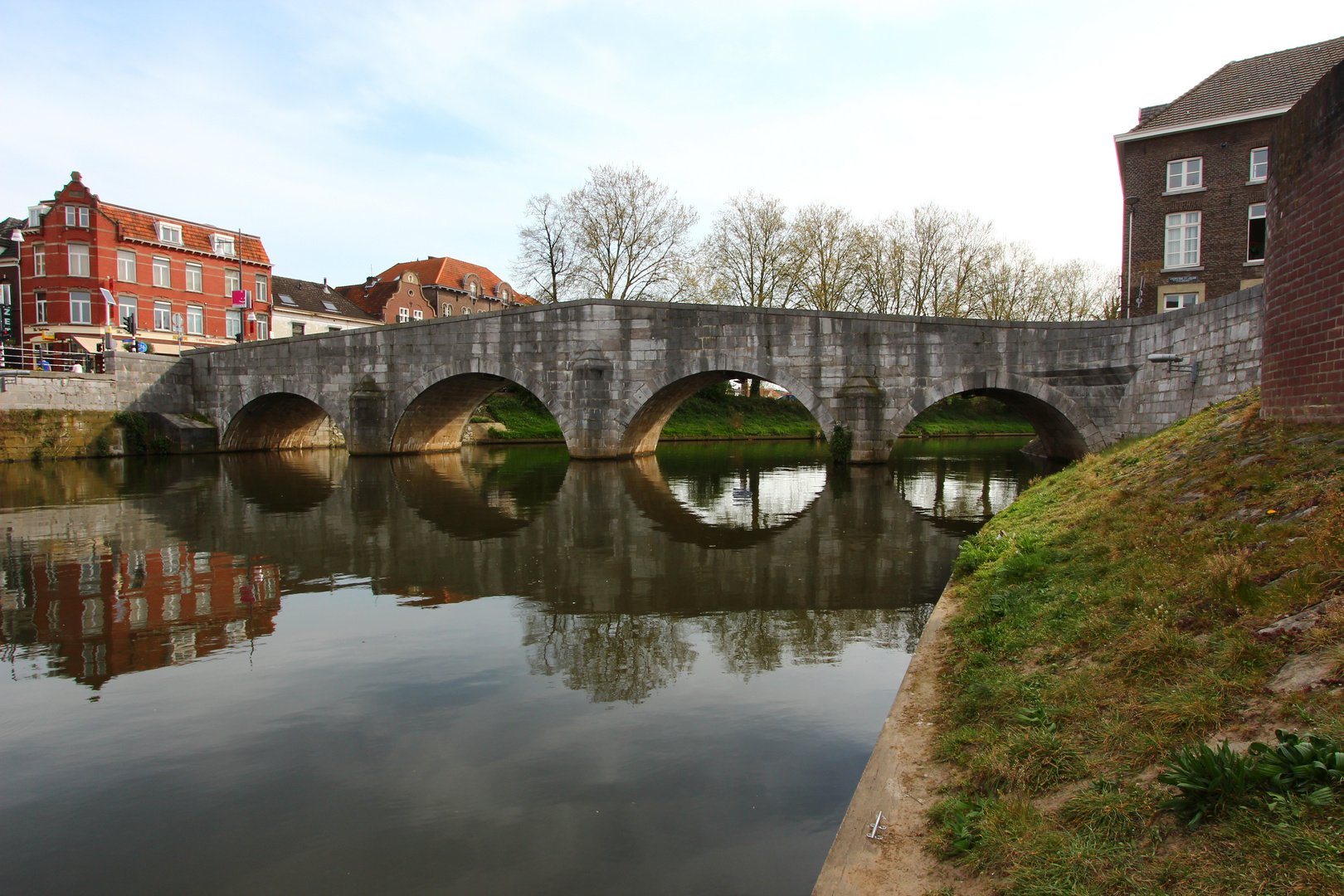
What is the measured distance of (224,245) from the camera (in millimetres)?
38812

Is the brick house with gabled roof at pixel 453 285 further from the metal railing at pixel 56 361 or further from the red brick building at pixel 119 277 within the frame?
the metal railing at pixel 56 361

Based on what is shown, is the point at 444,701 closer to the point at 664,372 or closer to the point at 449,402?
the point at 664,372

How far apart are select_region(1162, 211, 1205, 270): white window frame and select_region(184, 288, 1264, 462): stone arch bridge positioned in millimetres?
6830

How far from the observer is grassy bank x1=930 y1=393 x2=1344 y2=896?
2.19m

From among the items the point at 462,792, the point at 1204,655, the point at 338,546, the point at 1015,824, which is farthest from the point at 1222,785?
the point at 338,546

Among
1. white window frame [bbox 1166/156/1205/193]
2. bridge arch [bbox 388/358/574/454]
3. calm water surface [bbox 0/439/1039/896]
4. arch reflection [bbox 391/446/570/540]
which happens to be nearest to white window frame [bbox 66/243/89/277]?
bridge arch [bbox 388/358/574/454]

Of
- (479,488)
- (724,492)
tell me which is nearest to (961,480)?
(724,492)

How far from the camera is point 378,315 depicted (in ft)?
162

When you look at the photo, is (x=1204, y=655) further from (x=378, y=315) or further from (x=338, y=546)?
(x=378, y=315)

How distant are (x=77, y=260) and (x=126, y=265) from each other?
5.53ft

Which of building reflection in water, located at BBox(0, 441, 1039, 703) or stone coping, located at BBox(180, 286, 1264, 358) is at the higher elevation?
stone coping, located at BBox(180, 286, 1264, 358)

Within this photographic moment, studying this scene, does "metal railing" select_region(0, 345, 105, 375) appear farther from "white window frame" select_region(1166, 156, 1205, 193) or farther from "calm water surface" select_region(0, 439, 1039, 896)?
"white window frame" select_region(1166, 156, 1205, 193)

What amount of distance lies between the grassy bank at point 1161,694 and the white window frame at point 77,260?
39.0 m

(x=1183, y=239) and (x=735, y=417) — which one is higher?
(x=1183, y=239)
